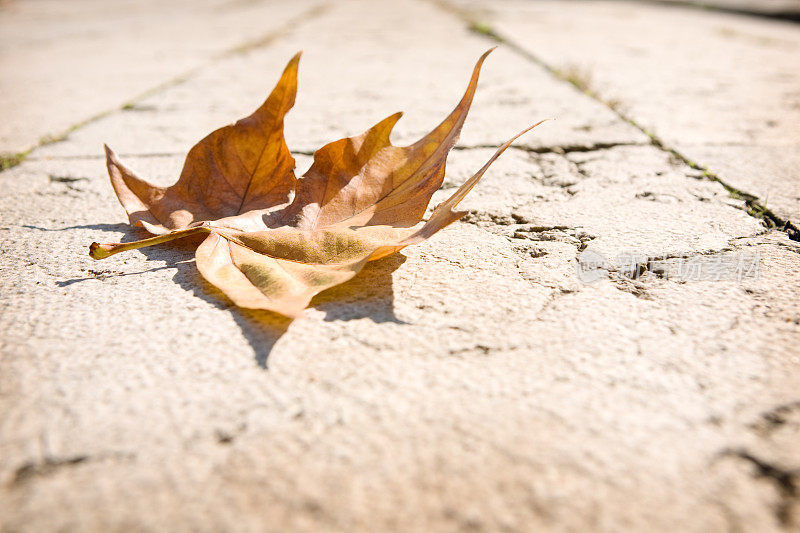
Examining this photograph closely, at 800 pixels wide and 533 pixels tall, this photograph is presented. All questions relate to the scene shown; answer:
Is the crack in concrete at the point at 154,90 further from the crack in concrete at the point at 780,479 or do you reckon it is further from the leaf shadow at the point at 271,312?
the crack in concrete at the point at 780,479

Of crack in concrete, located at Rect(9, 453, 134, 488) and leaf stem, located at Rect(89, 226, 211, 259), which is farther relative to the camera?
leaf stem, located at Rect(89, 226, 211, 259)

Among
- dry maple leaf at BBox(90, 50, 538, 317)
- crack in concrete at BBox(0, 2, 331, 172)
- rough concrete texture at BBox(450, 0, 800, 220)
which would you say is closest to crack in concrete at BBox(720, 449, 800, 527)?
dry maple leaf at BBox(90, 50, 538, 317)

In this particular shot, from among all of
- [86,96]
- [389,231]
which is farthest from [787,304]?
[86,96]

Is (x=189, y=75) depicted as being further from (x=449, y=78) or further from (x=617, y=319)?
(x=617, y=319)

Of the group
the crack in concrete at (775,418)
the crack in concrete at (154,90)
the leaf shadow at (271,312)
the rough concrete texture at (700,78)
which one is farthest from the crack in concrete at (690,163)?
the crack in concrete at (154,90)

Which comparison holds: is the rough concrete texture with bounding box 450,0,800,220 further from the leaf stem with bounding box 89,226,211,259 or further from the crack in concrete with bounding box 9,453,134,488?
the crack in concrete with bounding box 9,453,134,488

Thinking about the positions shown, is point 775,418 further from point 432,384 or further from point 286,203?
point 286,203
